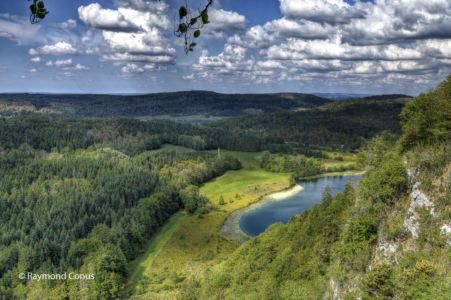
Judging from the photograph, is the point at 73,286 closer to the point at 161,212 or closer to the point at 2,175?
the point at 161,212

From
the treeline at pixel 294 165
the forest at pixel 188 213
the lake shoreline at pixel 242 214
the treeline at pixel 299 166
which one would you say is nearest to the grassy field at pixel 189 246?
the lake shoreline at pixel 242 214

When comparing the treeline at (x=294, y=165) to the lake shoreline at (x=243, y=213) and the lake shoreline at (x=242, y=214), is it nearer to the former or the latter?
the lake shoreline at (x=243, y=213)

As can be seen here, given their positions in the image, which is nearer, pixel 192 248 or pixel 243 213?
pixel 192 248

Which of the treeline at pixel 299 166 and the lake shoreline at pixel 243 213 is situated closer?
the lake shoreline at pixel 243 213

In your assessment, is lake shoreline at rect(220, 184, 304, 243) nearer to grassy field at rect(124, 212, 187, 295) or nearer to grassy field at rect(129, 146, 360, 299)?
grassy field at rect(129, 146, 360, 299)

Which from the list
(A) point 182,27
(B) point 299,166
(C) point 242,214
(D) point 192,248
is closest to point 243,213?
(C) point 242,214

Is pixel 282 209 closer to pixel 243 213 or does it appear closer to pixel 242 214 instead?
pixel 243 213

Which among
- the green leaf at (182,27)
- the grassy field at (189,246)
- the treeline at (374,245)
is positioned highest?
the green leaf at (182,27)
